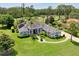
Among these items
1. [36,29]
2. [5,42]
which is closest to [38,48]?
[36,29]

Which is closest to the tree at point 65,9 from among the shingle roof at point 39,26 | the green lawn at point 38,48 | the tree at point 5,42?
the shingle roof at point 39,26

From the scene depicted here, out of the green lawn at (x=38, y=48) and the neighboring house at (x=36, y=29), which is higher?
the neighboring house at (x=36, y=29)

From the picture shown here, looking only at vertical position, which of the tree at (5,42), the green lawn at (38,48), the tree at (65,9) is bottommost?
the green lawn at (38,48)

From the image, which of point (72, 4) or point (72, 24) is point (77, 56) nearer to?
point (72, 24)

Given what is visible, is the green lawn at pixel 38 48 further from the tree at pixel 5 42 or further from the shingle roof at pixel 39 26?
the shingle roof at pixel 39 26

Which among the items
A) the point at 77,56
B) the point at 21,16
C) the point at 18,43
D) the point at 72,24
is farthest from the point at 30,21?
the point at 77,56

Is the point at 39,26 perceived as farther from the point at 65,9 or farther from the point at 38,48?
the point at 65,9
